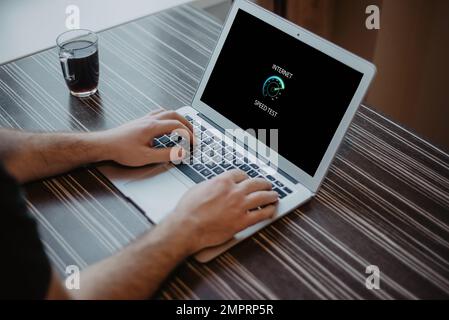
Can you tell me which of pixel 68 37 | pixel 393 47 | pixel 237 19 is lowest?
pixel 393 47

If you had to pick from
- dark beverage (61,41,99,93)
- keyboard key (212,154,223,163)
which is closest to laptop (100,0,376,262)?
keyboard key (212,154,223,163)

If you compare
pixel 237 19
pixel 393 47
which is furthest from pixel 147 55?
pixel 393 47

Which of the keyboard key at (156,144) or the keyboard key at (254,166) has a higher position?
the keyboard key at (254,166)

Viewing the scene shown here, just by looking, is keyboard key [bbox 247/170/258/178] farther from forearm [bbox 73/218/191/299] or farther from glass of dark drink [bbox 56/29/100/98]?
glass of dark drink [bbox 56/29/100/98]

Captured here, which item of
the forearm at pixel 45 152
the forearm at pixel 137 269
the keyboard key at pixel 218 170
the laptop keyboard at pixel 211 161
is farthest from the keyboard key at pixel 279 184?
the forearm at pixel 45 152

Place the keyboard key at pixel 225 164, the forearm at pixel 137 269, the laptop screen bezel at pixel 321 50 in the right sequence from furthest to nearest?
the keyboard key at pixel 225 164 → the laptop screen bezel at pixel 321 50 → the forearm at pixel 137 269

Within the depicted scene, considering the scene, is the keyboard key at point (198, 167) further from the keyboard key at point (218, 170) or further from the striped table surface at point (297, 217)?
the striped table surface at point (297, 217)

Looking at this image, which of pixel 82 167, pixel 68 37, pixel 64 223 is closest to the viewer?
pixel 64 223

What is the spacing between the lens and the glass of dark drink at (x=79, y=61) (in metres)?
1.11

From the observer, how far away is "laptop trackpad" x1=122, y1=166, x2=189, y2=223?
868mm

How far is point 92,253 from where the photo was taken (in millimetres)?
803

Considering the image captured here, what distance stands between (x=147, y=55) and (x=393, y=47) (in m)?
1.02

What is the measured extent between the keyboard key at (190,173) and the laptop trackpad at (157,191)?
13 mm
